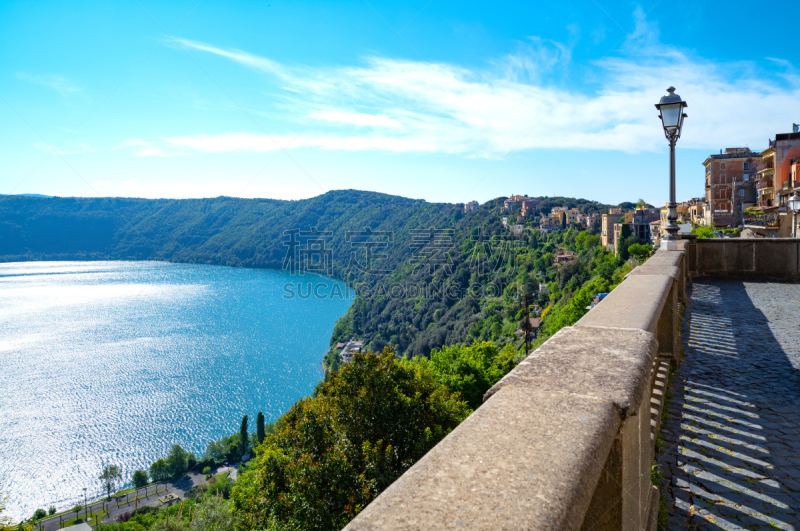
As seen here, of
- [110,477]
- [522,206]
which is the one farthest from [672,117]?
[522,206]

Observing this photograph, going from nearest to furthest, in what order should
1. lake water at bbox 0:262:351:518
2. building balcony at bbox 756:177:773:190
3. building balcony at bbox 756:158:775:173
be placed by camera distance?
building balcony at bbox 756:158:775:173 < building balcony at bbox 756:177:773:190 < lake water at bbox 0:262:351:518

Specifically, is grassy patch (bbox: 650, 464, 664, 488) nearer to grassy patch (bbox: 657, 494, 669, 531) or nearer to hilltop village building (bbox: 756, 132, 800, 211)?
grassy patch (bbox: 657, 494, 669, 531)

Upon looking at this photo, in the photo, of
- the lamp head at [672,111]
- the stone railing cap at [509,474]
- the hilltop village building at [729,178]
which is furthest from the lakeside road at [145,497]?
the hilltop village building at [729,178]

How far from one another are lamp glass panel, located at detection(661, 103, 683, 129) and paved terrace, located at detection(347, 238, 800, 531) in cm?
288

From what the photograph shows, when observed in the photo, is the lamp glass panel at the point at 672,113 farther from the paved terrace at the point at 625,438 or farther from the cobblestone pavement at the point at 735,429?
the cobblestone pavement at the point at 735,429

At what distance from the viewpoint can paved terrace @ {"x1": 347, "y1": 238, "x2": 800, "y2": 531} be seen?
0.95 meters

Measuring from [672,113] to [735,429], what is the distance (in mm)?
5523

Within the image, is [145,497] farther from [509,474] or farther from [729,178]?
[729,178]

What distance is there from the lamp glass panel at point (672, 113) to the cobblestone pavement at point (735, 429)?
3.08 m

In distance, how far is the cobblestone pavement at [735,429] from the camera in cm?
230

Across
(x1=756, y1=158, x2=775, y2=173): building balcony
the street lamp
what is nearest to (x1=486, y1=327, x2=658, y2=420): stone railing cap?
the street lamp

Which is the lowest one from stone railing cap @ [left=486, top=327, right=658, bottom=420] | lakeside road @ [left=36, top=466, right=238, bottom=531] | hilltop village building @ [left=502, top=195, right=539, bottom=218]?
lakeside road @ [left=36, top=466, right=238, bottom=531]

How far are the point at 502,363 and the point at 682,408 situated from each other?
20348 mm

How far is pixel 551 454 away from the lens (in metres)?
1.10
